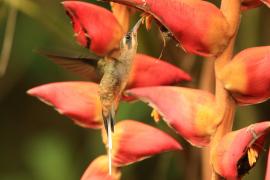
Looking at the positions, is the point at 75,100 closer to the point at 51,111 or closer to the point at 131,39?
the point at 131,39

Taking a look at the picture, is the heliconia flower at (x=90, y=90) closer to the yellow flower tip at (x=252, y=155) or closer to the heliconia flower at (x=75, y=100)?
the heliconia flower at (x=75, y=100)

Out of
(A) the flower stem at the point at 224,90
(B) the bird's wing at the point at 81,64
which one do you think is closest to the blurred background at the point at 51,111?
(B) the bird's wing at the point at 81,64

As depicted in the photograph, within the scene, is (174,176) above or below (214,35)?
below

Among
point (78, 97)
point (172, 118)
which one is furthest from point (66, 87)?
point (172, 118)

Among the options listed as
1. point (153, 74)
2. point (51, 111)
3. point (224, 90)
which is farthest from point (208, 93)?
point (51, 111)

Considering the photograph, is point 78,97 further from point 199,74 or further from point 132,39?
point 199,74

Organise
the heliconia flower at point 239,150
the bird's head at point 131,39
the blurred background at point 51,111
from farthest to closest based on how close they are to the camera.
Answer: the blurred background at point 51,111, the bird's head at point 131,39, the heliconia flower at point 239,150

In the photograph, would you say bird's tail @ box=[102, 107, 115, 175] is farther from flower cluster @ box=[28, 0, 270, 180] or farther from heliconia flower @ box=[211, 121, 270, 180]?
heliconia flower @ box=[211, 121, 270, 180]
